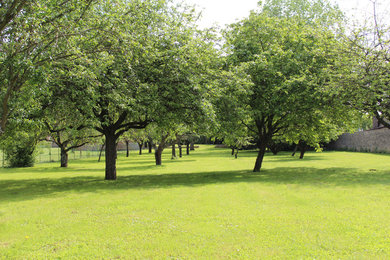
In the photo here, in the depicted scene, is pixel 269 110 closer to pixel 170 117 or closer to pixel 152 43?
pixel 170 117

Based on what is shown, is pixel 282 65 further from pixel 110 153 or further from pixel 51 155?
pixel 51 155

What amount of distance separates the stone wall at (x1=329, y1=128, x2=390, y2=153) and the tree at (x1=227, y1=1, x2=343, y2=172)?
27554 millimetres

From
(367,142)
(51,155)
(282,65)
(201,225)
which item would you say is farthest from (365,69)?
(51,155)

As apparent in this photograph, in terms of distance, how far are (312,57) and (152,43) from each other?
11.4 metres

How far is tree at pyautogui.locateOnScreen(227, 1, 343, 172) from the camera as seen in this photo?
19609 mm

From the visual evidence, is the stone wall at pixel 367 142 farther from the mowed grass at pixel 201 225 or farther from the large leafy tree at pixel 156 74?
the large leafy tree at pixel 156 74

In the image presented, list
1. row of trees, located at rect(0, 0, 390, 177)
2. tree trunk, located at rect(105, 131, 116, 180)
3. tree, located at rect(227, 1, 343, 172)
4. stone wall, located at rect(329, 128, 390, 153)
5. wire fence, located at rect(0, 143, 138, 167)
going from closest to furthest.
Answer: row of trees, located at rect(0, 0, 390, 177) < tree trunk, located at rect(105, 131, 116, 180) < tree, located at rect(227, 1, 343, 172) < wire fence, located at rect(0, 143, 138, 167) < stone wall, located at rect(329, 128, 390, 153)

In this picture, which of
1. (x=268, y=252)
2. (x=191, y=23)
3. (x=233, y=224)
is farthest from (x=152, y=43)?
(x=268, y=252)

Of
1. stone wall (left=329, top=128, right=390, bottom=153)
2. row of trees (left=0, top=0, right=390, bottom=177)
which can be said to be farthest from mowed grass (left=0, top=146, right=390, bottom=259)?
stone wall (left=329, top=128, right=390, bottom=153)

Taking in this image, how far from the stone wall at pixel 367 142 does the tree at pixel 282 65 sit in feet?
90.4

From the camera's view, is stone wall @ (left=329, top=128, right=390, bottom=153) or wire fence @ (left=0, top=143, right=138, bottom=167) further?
stone wall @ (left=329, top=128, right=390, bottom=153)

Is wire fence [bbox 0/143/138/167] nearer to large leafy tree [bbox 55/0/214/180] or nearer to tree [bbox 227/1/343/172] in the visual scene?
large leafy tree [bbox 55/0/214/180]

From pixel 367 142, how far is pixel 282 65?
113ft

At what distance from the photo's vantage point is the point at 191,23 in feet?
62.4
